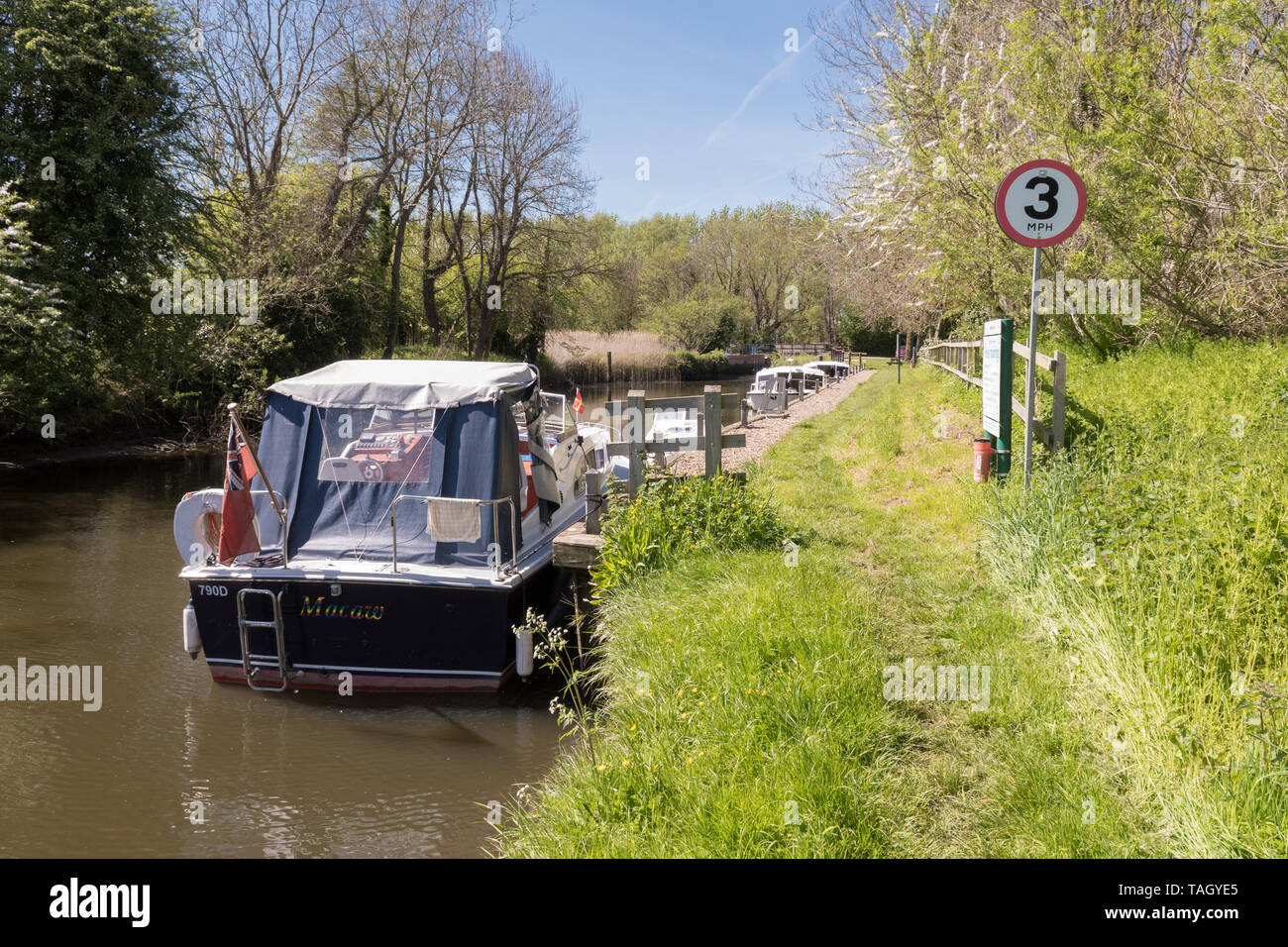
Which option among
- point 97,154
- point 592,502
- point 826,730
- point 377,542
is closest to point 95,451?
point 97,154

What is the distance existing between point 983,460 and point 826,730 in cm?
553

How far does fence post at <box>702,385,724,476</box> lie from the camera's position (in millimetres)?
8734

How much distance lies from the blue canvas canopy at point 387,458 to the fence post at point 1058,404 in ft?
16.6

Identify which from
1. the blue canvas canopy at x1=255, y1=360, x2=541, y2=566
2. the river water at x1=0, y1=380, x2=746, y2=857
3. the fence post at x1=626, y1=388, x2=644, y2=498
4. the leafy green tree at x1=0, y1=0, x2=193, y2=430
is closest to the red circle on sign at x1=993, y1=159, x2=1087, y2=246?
the fence post at x1=626, y1=388, x2=644, y2=498

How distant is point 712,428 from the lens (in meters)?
8.79

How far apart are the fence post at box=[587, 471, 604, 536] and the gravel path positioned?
86 centimetres

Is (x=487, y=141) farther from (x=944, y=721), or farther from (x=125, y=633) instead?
(x=944, y=721)

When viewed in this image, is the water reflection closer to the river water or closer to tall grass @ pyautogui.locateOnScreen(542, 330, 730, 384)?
the river water

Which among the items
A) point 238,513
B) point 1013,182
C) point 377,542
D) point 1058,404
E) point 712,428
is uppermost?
point 1013,182

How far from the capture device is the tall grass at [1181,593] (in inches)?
137

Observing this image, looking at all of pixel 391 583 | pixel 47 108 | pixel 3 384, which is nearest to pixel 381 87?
pixel 47 108

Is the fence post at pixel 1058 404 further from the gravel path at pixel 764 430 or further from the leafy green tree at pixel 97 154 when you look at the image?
the leafy green tree at pixel 97 154

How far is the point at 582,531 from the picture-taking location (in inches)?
371

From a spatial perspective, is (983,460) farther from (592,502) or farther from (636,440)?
(592,502)
